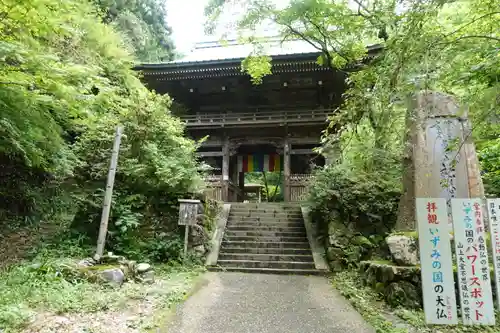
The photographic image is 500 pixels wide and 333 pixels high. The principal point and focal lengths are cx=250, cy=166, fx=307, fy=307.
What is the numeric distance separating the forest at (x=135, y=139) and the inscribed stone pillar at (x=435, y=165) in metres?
0.24

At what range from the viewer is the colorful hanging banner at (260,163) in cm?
1565

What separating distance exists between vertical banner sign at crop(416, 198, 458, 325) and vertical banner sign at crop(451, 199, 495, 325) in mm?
156

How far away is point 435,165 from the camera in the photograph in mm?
5930

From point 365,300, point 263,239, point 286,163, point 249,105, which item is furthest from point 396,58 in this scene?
point 249,105

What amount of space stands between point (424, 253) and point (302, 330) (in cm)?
178

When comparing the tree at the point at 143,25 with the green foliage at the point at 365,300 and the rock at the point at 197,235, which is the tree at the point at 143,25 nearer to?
the rock at the point at 197,235

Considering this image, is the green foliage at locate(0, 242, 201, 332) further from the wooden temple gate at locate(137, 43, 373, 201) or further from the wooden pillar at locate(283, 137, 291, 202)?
the wooden pillar at locate(283, 137, 291, 202)

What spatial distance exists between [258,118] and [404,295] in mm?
10474

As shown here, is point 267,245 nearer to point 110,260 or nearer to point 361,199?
point 361,199

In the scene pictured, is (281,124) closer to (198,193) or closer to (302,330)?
(198,193)

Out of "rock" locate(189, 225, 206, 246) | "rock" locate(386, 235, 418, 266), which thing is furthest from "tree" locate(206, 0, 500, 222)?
"rock" locate(189, 225, 206, 246)

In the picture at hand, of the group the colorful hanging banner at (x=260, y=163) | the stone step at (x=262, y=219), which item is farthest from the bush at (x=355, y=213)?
the colorful hanging banner at (x=260, y=163)

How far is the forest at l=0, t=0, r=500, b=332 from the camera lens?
4.16 meters

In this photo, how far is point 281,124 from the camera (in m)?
13.5
